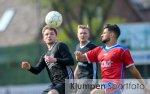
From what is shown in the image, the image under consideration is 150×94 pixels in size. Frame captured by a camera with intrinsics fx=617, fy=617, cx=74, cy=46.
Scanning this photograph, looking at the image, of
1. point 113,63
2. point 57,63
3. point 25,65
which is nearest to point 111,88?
point 113,63

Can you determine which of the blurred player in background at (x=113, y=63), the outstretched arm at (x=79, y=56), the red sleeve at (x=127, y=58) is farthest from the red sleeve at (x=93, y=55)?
the red sleeve at (x=127, y=58)

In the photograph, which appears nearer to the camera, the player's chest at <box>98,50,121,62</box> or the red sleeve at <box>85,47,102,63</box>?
the player's chest at <box>98,50,121,62</box>

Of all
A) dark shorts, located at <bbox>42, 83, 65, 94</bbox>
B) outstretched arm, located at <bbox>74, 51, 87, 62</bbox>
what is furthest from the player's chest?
dark shorts, located at <bbox>42, 83, 65, 94</bbox>

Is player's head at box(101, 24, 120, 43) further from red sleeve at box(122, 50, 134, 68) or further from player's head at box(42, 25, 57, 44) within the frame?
player's head at box(42, 25, 57, 44)

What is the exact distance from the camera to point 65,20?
47719 mm

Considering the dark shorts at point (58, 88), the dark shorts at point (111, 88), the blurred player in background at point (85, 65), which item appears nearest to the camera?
the dark shorts at point (111, 88)

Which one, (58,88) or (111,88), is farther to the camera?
(58,88)

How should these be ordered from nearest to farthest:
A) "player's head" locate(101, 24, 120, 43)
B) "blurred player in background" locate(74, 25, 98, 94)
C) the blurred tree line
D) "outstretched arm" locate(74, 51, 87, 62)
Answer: "player's head" locate(101, 24, 120, 43), "outstretched arm" locate(74, 51, 87, 62), "blurred player in background" locate(74, 25, 98, 94), the blurred tree line

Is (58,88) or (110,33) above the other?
(110,33)

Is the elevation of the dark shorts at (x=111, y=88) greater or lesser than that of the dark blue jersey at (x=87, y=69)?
lesser

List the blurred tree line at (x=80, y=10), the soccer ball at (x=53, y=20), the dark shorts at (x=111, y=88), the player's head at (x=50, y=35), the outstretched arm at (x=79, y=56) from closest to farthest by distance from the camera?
1. the dark shorts at (x=111, y=88)
2. the outstretched arm at (x=79, y=56)
3. the player's head at (x=50, y=35)
4. the soccer ball at (x=53, y=20)
5. the blurred tree line at (x=80, y=10)

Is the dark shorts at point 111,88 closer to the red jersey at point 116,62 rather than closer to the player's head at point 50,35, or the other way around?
the red jersey at point 116,62

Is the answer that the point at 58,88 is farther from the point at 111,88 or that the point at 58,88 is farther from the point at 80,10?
the point at 80,10

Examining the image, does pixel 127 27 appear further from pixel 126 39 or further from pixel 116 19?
pixel 116 19
